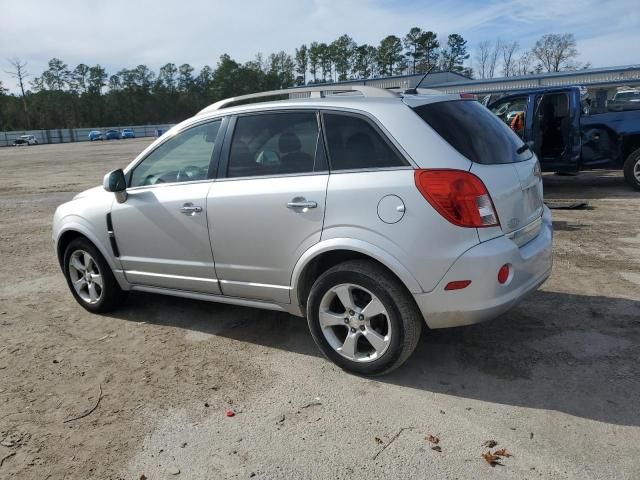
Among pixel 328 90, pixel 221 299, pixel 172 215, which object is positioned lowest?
pixel 221 299

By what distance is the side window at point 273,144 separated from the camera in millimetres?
3686

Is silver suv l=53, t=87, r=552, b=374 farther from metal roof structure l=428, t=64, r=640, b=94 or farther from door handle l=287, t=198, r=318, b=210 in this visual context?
metal roof structure l=428, t=64, r=640, b=94

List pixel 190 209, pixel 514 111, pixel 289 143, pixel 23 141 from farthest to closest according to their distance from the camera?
pixel 23 141 → pixel 514 111 → pixel 190 209 → pixel 289 143

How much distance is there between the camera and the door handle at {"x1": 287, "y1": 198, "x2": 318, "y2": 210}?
11.4ft

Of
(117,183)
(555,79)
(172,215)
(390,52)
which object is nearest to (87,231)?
(117,183)

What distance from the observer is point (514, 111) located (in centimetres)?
1180

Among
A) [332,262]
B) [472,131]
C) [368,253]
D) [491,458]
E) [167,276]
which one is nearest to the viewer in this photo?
[491,458]

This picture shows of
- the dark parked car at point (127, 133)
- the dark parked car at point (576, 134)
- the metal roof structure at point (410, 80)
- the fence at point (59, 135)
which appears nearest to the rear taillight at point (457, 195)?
the dark parked car at point (576, 134)

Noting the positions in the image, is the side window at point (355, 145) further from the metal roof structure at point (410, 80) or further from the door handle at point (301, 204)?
the metal roof structure at point (410, 80)

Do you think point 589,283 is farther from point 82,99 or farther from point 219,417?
point 82,99

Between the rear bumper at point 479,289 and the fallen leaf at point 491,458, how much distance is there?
0.79 metres

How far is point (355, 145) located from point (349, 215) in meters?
0.48

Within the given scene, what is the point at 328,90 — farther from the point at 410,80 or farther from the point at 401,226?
the point at 410,80

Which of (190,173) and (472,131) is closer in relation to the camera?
(472,131)
